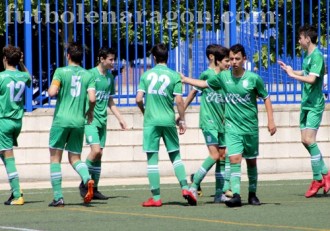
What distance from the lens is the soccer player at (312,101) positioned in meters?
15.8

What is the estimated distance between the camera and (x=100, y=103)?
16.7 meters

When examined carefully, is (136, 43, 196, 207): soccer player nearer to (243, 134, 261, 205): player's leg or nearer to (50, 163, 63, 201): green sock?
(243, 134, 261, 205): player's leg

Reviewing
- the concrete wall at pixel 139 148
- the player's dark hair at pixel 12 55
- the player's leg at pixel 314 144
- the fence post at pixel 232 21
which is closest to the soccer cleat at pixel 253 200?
the player's leg at pixel 314 144

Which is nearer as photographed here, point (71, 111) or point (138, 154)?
point (71, 111)

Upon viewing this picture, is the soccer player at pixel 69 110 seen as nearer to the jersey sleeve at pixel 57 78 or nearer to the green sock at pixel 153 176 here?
the jersey sleeve at pixel 57 78

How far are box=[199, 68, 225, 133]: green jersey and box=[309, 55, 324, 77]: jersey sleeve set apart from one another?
47.0 inches

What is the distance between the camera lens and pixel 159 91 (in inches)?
583

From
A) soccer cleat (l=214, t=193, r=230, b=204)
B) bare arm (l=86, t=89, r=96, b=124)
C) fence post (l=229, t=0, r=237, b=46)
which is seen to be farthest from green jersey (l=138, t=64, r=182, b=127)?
fence post (l=229, t=0, r=237, b=46)

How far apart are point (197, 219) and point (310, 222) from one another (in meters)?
1.23

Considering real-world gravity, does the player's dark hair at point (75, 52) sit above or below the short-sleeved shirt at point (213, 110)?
above

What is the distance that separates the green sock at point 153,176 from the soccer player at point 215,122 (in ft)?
2.71

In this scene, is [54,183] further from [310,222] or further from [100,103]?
[310,222]

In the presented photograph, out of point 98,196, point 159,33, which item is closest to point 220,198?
point 98,196

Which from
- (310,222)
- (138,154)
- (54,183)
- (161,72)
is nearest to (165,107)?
(161,72)
